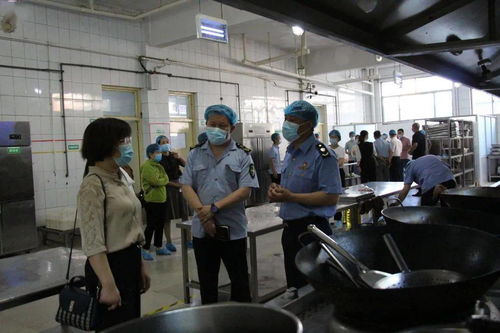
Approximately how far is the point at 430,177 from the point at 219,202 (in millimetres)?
2573

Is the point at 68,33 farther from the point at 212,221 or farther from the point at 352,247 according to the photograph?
the point at 352,247

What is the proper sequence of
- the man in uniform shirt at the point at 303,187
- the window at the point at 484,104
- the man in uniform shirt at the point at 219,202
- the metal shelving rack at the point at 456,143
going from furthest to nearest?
the window at the point at 484,104 < the metal shelving rack at the point at 456,143 < the man in uniform shirt at the point at 219,202 < the man in uniform shirt at the point at 303,187

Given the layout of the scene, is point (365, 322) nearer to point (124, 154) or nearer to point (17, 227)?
point (124, 154)

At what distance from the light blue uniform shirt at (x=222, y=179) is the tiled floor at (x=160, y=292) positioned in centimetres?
145

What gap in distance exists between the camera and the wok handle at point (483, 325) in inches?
23.3

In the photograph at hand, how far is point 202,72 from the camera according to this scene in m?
8.69

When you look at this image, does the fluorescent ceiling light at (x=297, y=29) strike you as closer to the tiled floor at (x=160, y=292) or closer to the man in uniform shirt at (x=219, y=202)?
the man in uniform shirt at (x=219, y=202)

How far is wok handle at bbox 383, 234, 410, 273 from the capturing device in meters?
1.12

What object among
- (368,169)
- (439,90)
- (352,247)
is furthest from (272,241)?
(439,90)

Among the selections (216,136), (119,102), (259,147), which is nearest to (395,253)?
(216,136)

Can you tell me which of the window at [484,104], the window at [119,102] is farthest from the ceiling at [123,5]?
the window at [484,104]

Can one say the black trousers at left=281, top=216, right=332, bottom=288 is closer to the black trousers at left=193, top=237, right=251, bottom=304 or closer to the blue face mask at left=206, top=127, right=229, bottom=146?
the black trousers at left=193, top=237, right=251, bottom=304

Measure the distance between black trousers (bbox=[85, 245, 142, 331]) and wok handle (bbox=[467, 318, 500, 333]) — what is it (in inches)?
61.2

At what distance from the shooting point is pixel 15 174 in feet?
18.0
